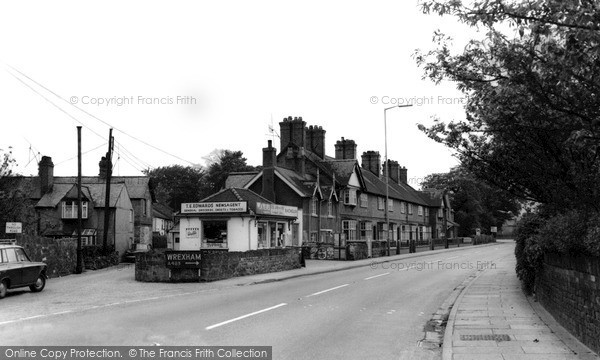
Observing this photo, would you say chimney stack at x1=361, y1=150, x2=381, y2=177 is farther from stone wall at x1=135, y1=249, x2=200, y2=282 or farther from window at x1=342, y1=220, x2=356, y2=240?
stone wall at x1=135, y1=249, x2=200, y2=282

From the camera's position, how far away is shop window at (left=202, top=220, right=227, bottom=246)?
3378cm

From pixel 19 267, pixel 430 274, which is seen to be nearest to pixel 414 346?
pixel 19 267

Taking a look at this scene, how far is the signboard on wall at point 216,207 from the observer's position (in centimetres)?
3275

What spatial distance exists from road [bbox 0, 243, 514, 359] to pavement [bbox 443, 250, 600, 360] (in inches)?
27.7

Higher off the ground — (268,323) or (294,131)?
(294,131)

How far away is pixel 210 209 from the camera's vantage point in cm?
3344

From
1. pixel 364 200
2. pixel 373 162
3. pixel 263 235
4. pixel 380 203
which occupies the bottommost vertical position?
pixel 263 235

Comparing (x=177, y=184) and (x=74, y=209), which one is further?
(x=177, y=184)

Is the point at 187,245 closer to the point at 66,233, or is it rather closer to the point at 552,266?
the point at 66,233

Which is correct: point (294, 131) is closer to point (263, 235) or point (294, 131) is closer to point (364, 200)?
point (364, 200)

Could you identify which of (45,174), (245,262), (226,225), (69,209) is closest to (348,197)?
(226,225)

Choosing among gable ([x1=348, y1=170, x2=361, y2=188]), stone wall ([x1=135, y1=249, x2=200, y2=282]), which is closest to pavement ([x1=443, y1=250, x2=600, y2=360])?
stone wall ([x1=135, y1=249, x2=200, y2=282])

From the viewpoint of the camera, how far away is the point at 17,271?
19.0 m

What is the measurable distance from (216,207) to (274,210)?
4259 mm
